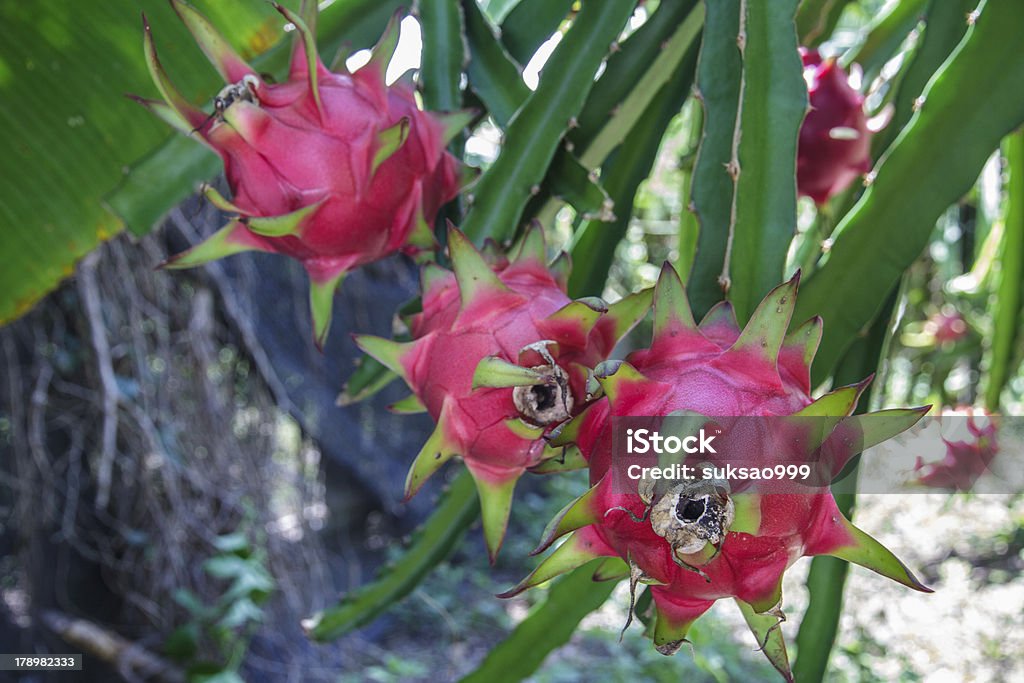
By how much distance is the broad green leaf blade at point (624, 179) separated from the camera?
2.92ft

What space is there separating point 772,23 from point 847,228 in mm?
171

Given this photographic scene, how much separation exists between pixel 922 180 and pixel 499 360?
439mm

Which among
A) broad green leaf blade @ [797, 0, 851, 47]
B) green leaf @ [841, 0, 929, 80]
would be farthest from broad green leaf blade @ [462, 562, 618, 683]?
green leaf @ [841, 0, 929, 80]

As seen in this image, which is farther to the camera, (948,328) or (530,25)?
(948,328)

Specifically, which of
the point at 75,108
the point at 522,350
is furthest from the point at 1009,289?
the point at 75,108

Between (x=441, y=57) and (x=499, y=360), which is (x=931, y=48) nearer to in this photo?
(x=441, y=57)

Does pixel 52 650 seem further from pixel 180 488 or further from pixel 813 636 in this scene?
pixel 813 636

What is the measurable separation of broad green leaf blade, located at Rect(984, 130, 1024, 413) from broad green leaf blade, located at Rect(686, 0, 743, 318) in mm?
599

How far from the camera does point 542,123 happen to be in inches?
30.3

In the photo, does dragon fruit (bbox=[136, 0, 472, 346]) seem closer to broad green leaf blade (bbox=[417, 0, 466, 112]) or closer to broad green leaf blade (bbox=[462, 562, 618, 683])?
broad green leaf blade (bbox=[417, 0, 466, 112])

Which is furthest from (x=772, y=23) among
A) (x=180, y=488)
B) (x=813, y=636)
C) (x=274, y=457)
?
(x=274, y=457)

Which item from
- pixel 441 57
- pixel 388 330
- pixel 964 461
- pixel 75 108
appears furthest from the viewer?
pixel 388 330

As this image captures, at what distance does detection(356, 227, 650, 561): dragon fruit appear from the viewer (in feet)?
1.61

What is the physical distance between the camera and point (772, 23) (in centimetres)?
65
